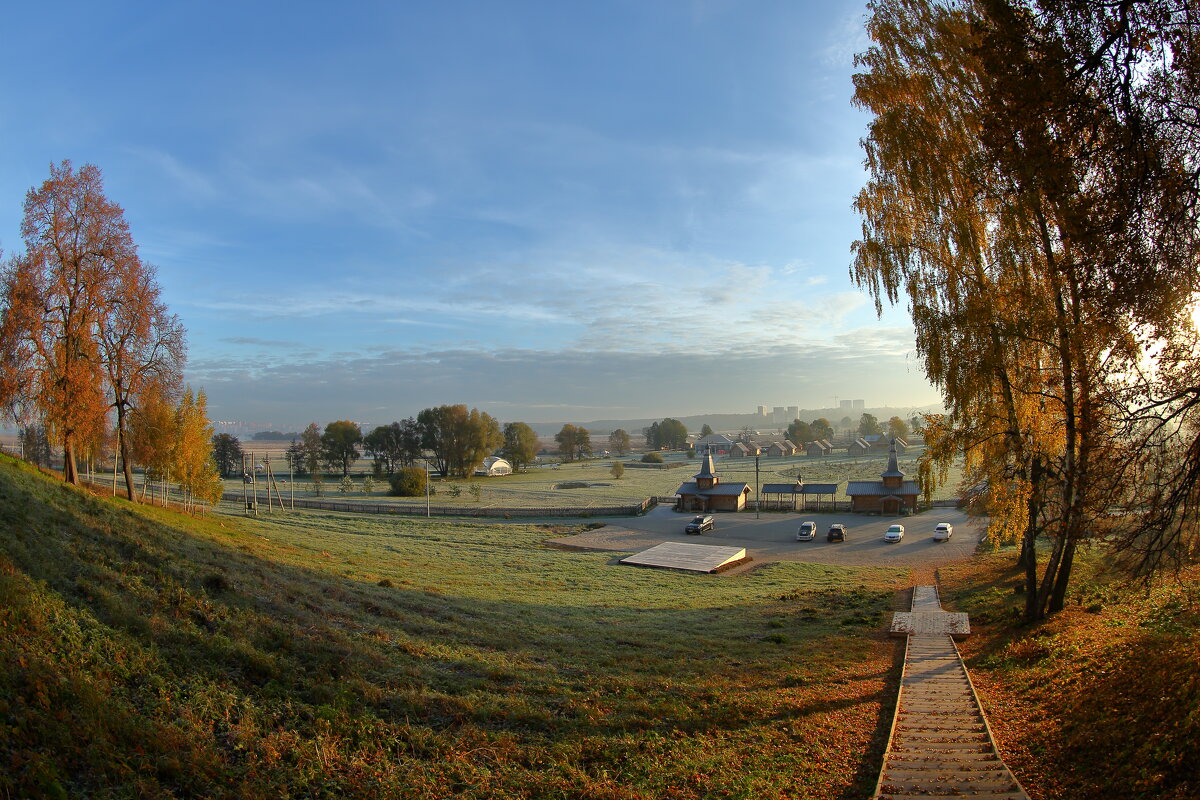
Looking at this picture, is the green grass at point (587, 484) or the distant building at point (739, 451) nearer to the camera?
the green grass at point (587, 484)

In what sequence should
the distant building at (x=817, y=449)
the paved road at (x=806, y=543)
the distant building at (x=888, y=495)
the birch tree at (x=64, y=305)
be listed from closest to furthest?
the birch tree at (x=64, y=305) < the paved road at (x=806, y=543) < the distant building at (x=888, y=495) < the distant building at (x=817, y=449)

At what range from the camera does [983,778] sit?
7.88m

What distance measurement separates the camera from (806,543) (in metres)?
45.0

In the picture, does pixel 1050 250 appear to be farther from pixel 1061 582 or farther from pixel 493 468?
pixel 493 468

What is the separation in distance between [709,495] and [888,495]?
55.2 feet

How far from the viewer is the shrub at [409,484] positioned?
77812mm

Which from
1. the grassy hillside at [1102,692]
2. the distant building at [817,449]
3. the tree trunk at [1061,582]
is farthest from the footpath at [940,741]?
the distant building at [817,449]

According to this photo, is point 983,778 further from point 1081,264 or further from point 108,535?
point 108,535

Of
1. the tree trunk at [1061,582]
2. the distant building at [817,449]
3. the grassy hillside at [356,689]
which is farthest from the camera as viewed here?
the distant building at [817,449]

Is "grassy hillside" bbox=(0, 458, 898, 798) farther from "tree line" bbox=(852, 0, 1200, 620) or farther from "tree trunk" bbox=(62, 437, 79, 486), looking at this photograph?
"tree trunk" bbox=(62, 437, 79, 486)

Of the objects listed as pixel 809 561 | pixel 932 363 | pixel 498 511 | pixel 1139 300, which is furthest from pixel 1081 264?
pixel 498 511

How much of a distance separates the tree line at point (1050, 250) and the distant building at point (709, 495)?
4624 centimetres

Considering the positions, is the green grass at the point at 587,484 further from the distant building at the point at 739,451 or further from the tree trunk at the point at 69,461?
the distant building at the point at 739,451

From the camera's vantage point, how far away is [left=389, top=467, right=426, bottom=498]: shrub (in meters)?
77.8
